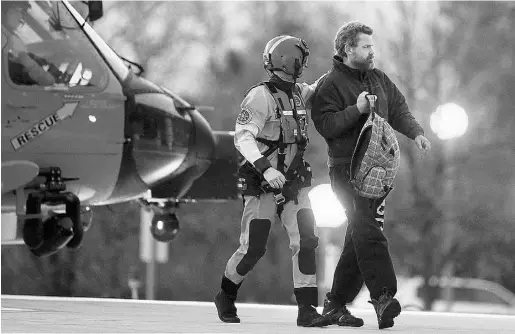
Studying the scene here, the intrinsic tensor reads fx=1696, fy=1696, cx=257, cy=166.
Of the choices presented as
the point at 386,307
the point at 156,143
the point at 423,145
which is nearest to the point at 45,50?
the point at 156,143

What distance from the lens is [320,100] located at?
35.6ft

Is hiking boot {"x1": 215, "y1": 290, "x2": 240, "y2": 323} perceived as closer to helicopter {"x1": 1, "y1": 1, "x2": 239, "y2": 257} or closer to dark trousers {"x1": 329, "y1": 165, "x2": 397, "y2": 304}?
dark trousers {"x1": 329, "y1": 165, "x2": 397, "y2": 304}

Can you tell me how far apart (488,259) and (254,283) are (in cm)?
512

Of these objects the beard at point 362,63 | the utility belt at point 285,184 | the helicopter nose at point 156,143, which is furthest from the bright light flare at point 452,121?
the utility belt at point 285,184

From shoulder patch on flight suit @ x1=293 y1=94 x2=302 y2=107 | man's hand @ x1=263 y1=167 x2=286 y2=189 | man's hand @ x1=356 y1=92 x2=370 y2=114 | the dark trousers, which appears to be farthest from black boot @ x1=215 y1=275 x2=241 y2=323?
man's hand @ x1=356 y1=92 x2=370 y2=114

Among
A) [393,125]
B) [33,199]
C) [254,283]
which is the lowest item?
[254,283]

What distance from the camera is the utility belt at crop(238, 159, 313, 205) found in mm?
10695

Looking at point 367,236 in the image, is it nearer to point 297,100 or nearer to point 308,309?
point 308,309

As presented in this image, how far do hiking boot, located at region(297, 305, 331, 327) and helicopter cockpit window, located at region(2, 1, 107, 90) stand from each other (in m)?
4.62

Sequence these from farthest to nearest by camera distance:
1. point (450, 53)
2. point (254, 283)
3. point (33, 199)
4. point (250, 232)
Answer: point (254, 283) → point (450, 53) → point (33, 199) → point (250, 232)

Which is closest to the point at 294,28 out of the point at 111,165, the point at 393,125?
the point at 111,165

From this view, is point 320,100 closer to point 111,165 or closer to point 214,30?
point 111,165

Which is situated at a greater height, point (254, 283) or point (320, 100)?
point (320, 100)

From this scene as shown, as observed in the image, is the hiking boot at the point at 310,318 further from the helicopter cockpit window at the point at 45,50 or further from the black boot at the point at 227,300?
the helicopter cockpit window at the point at 45,50
